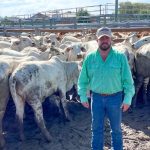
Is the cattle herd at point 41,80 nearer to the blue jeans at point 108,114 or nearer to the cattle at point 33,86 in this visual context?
the cattle at point 33,86

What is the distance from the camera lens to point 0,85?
6.97m

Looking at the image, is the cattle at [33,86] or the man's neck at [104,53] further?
the cattle at [33,86]

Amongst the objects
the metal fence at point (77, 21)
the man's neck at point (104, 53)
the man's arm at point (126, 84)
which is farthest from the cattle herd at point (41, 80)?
the metal fence at point (77, 21)

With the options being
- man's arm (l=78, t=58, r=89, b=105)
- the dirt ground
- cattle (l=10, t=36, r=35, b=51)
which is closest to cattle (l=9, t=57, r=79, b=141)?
the dirt ground

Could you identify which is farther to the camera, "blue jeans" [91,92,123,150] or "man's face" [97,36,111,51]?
"blue jeans" [91,92,123,150]

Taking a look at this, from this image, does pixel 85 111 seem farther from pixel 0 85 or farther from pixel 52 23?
pixel 52 23

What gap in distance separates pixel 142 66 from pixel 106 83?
13.8 ft

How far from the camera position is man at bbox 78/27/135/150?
17.8 feet

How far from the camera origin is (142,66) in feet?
31.1

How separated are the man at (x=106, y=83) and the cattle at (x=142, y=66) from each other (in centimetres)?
371

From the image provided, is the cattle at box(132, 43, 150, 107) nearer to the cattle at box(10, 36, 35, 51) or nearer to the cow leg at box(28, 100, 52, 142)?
the cow leg at box(28, 100, 52, 142)

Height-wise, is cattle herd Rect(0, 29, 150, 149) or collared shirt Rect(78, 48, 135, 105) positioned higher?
collared shirt Rect(78, 48, 135, 105)

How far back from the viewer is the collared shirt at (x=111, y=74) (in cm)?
543

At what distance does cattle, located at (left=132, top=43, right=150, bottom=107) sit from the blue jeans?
12.0 ft
